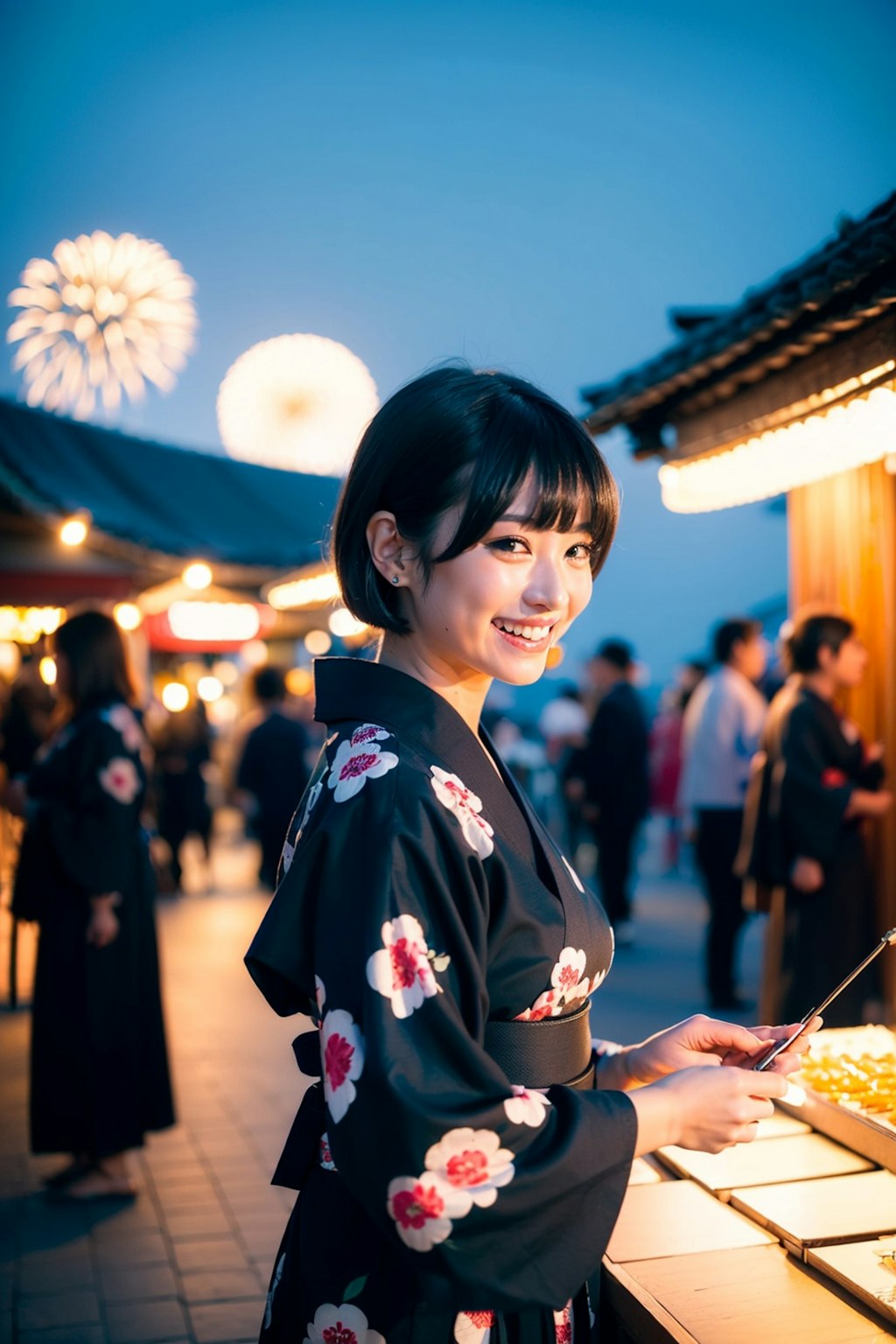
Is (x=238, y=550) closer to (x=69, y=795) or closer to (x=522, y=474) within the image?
(x=69, y=795)

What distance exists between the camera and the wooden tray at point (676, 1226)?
1.72 meters

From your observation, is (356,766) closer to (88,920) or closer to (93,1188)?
(88,920)

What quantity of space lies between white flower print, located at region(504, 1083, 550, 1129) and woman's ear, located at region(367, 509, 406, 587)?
0.66 meters

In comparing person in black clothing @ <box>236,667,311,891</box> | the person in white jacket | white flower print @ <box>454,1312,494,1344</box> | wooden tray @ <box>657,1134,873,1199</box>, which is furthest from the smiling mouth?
person in black clothing @ <box>236,667,311,891</box>

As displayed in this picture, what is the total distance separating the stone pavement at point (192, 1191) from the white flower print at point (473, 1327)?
228cm

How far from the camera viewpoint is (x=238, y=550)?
7.00 metres

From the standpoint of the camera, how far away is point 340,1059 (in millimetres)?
1271

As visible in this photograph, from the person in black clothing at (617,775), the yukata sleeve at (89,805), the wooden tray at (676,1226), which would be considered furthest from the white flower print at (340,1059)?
the person in black clothing at (617,775)

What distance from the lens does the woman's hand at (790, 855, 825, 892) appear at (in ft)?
16.3

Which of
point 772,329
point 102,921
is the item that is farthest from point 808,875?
point 102,921

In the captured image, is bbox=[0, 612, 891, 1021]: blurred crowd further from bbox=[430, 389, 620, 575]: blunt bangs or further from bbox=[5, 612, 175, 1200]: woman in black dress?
bbox=[430, 389, 620, 575]: blunt bangs

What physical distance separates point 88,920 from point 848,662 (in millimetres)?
3258

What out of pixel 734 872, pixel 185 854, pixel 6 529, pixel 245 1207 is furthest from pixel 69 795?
pixel 185 854

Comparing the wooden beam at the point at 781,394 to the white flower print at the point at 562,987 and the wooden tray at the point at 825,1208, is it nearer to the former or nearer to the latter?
the wooden tray at the point at 825,1208
